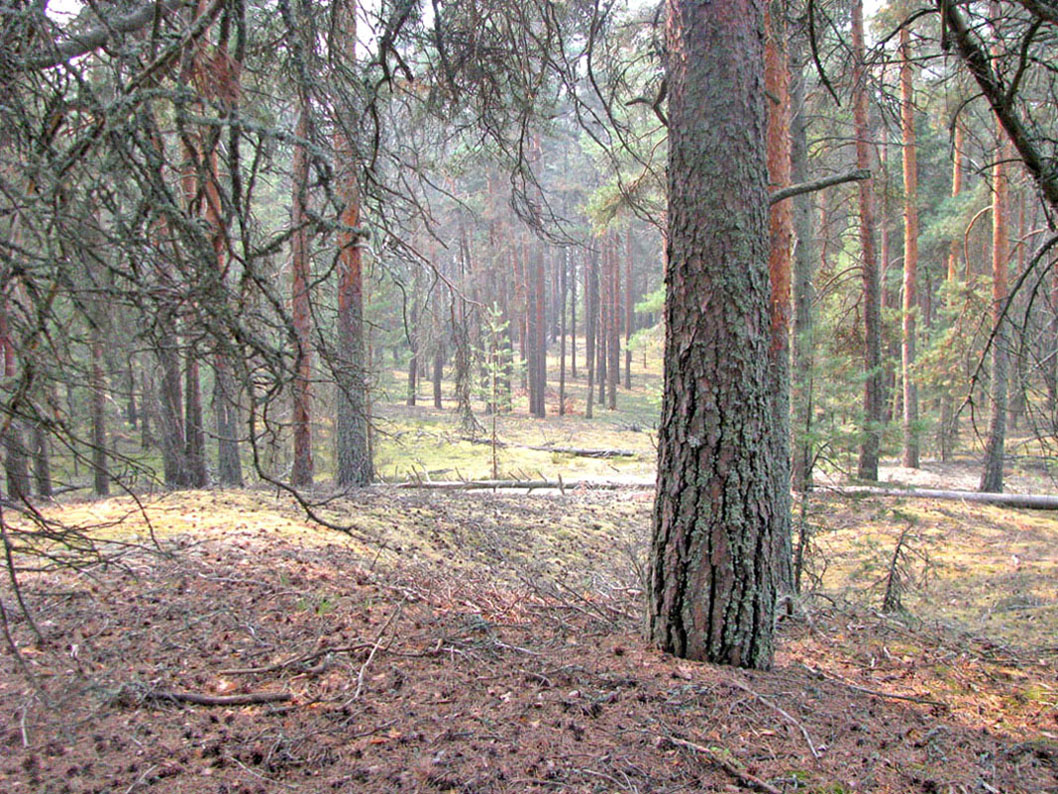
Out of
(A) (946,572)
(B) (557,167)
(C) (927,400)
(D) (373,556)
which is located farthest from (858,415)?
(B) (557,167)

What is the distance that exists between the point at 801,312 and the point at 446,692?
7612 mm

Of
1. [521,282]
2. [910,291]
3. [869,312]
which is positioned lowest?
[869,312]

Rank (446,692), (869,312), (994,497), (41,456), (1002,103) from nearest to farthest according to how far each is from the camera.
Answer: (41,456)
(446,692)
(1002,103)
(994,497)
(869,312)

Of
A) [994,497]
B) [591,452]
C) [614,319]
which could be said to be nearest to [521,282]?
[614,319]

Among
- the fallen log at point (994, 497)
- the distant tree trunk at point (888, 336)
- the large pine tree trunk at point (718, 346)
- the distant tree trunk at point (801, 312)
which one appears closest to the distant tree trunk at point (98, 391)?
the large pine tree trunk at point (718, 346)

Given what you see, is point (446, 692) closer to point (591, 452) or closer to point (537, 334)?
point (591, 452)

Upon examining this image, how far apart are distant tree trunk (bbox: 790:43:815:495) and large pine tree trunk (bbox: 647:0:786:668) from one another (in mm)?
3956

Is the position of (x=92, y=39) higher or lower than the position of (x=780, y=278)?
→ higher

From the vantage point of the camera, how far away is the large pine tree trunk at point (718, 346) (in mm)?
3277

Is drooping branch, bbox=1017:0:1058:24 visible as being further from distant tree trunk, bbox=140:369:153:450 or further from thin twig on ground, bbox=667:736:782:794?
distant tree trunk, bbox=140:369:153:450

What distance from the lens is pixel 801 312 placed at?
9.02 m

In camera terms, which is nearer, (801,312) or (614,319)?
(801,312)

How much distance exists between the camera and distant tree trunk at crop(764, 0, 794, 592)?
555 centimetres

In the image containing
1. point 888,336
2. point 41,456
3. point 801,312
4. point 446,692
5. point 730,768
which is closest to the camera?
point 41,456
